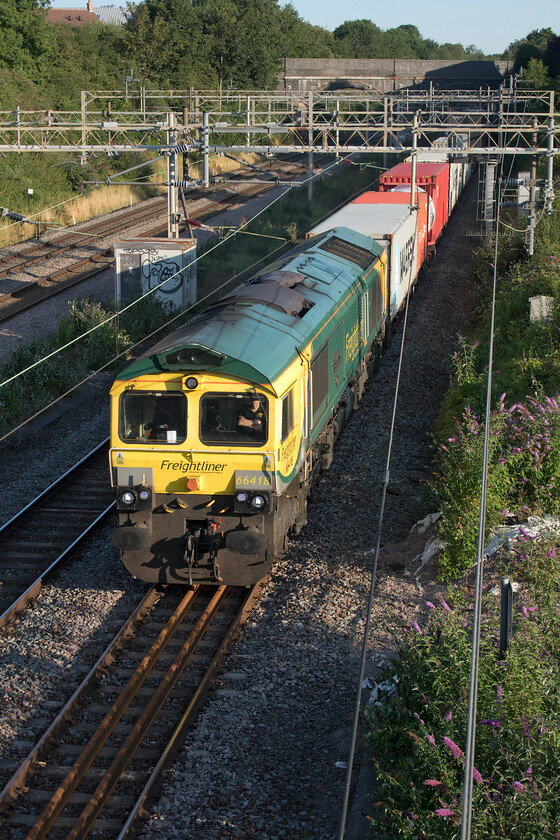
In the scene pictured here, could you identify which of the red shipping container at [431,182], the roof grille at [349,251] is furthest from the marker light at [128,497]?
the red shipping container at [431,182]

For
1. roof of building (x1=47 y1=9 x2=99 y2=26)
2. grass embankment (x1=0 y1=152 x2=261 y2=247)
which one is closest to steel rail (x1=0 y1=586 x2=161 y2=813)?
grass embankment (x1=0 y1=152 x2=261 y2=247)

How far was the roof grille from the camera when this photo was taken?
640 inches

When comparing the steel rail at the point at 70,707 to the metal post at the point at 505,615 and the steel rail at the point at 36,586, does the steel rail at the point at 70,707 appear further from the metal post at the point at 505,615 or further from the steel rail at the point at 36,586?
the metal post at the point at 505,615

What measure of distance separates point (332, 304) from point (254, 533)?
4451mm

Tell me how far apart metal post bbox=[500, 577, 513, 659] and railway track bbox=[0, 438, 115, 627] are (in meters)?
5.56

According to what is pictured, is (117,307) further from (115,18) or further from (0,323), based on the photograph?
(115,18)

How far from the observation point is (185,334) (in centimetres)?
1034

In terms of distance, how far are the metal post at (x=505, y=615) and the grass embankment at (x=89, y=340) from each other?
1165cm

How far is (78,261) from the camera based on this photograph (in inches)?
1168

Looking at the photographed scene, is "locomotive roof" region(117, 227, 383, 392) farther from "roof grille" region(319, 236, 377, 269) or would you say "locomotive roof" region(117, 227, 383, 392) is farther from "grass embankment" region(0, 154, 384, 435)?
"grass embankment" region(0, 154, 384, 435)

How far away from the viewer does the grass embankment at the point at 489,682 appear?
5.61 m

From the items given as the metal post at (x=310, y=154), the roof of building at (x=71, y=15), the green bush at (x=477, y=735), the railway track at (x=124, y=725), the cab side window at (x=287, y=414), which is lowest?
the railway track at (x=124, y=725)

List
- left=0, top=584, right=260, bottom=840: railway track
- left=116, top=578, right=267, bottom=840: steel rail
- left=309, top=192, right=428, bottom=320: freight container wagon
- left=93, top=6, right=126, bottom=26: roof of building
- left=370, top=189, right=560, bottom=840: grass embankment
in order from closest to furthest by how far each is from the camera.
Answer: left=370, top=189, right=560, bottom=840: grass embankment → left=116, top=578, right=267, bottom=840: steel rail → left=0, top=584, right=260, bottom=840: railway track → left=309, top=192, right=428, bottom=320: freight container wagon → left=93, top=6, right=126, bottom=26: roof of building

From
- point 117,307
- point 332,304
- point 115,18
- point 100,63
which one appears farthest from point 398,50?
point 332,304
